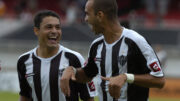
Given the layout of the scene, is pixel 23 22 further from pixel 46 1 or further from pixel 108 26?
pixel 108 26

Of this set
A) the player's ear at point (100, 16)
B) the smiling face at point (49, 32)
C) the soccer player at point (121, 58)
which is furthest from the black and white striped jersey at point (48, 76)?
the player's ear at point (100, 16)

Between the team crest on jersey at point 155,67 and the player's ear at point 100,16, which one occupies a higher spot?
the player's ear at point 100,16

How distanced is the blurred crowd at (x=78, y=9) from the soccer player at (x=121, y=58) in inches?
723

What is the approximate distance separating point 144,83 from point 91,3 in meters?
0.95

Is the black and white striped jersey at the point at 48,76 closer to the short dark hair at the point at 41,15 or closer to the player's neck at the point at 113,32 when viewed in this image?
the short dark hair at the point at 41,15

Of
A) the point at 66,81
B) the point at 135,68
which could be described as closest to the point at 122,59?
the point at 135,68

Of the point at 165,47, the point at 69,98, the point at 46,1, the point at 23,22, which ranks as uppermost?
the point at 46,1

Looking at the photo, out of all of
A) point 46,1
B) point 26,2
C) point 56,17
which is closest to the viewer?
point 56,17

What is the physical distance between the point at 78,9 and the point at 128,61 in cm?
2141

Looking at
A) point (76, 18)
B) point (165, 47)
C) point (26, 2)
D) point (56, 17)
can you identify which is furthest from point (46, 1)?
point (56, 17)

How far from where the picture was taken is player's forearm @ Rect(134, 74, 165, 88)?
5.25m

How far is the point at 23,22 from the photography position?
25.5 metres

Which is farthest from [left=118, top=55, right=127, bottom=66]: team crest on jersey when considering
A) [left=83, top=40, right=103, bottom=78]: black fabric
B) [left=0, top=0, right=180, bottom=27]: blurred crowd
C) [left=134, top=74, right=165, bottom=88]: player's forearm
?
[left=0, top=0, right=180, bottom=27]: blurred crowd

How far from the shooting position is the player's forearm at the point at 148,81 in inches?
207
